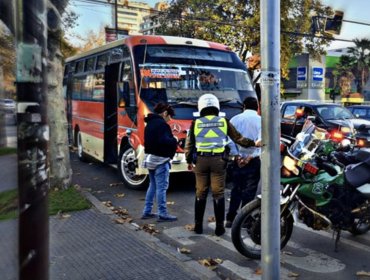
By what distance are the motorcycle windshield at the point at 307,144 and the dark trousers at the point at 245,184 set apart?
1246 mm

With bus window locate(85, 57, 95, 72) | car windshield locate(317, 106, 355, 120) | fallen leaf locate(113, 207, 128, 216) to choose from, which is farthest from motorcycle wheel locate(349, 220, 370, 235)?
car windshield locate(317, 106, 355, 120)

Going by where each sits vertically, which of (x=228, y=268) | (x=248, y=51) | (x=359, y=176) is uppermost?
(x=248, y=51)

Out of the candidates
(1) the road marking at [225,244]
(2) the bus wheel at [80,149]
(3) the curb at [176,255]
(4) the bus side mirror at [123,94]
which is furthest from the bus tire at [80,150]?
(1) the road marking at [225,244]

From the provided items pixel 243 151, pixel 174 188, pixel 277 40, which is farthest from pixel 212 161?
pixel 174 188

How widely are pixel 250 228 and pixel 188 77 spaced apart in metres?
4.34

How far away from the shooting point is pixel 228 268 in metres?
4.89

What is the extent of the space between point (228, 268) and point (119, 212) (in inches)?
106

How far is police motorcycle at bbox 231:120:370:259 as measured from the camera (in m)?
5.02

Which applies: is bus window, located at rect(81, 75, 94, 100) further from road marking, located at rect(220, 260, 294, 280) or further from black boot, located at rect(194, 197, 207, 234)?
road marking, located at rect(220, 260, 294, 280)

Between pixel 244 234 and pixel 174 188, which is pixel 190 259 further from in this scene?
pixel 174 188

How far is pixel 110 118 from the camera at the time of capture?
1027 centimetres

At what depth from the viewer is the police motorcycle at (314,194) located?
16.5 ft

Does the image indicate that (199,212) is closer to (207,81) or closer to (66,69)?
(207,81)

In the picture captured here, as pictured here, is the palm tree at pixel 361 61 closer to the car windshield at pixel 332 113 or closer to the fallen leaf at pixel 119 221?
the car windshield at pixel 332 113
